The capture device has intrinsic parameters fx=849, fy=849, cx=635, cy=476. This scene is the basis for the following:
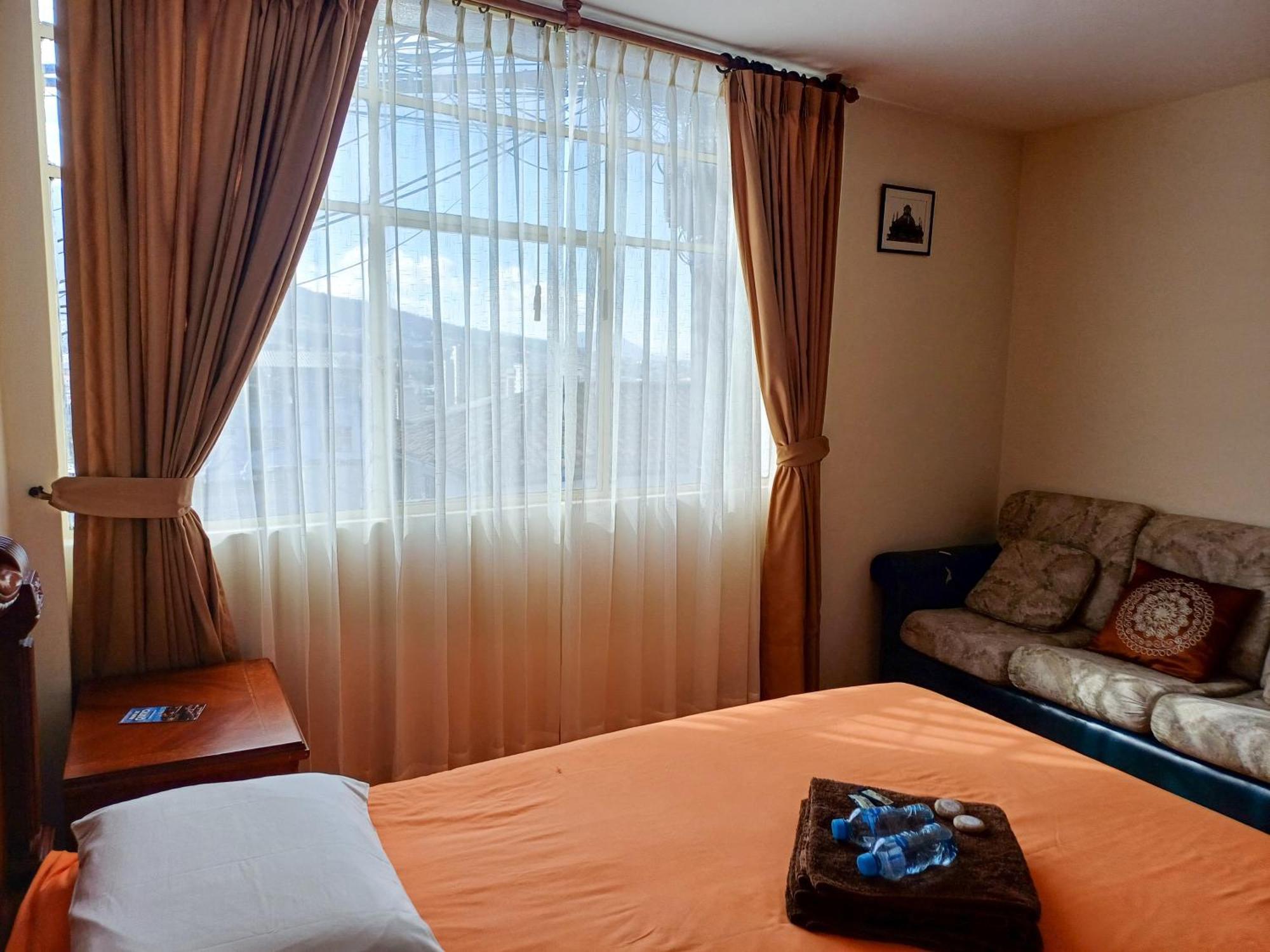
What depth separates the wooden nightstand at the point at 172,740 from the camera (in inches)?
68.9

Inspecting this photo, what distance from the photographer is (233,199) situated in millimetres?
2246

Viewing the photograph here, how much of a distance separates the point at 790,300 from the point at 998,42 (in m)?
1.09

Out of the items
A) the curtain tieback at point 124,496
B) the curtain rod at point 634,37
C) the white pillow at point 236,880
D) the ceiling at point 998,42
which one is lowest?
the white pillow at point 236,880

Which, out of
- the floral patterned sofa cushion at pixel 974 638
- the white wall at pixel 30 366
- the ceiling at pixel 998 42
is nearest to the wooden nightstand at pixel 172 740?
the white wall at pixel 30 366

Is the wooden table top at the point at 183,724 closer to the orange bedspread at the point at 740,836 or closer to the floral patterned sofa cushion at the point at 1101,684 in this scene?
the orange bedspread at the point at 740,836

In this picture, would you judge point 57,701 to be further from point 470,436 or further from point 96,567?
point 470,436

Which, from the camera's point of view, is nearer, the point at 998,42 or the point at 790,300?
the point at 998,42

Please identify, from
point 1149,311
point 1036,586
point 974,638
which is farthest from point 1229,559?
point 1149,311

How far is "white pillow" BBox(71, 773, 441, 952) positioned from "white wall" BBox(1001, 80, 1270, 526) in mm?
3383

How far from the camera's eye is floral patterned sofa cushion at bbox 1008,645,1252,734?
2744 millimetres

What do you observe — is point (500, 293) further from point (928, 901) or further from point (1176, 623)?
point (1176, 623)

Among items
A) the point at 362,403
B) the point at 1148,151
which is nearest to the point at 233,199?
the point at 362,403

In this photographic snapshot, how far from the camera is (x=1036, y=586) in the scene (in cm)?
349

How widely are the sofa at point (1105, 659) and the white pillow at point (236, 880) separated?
7.89 feet
